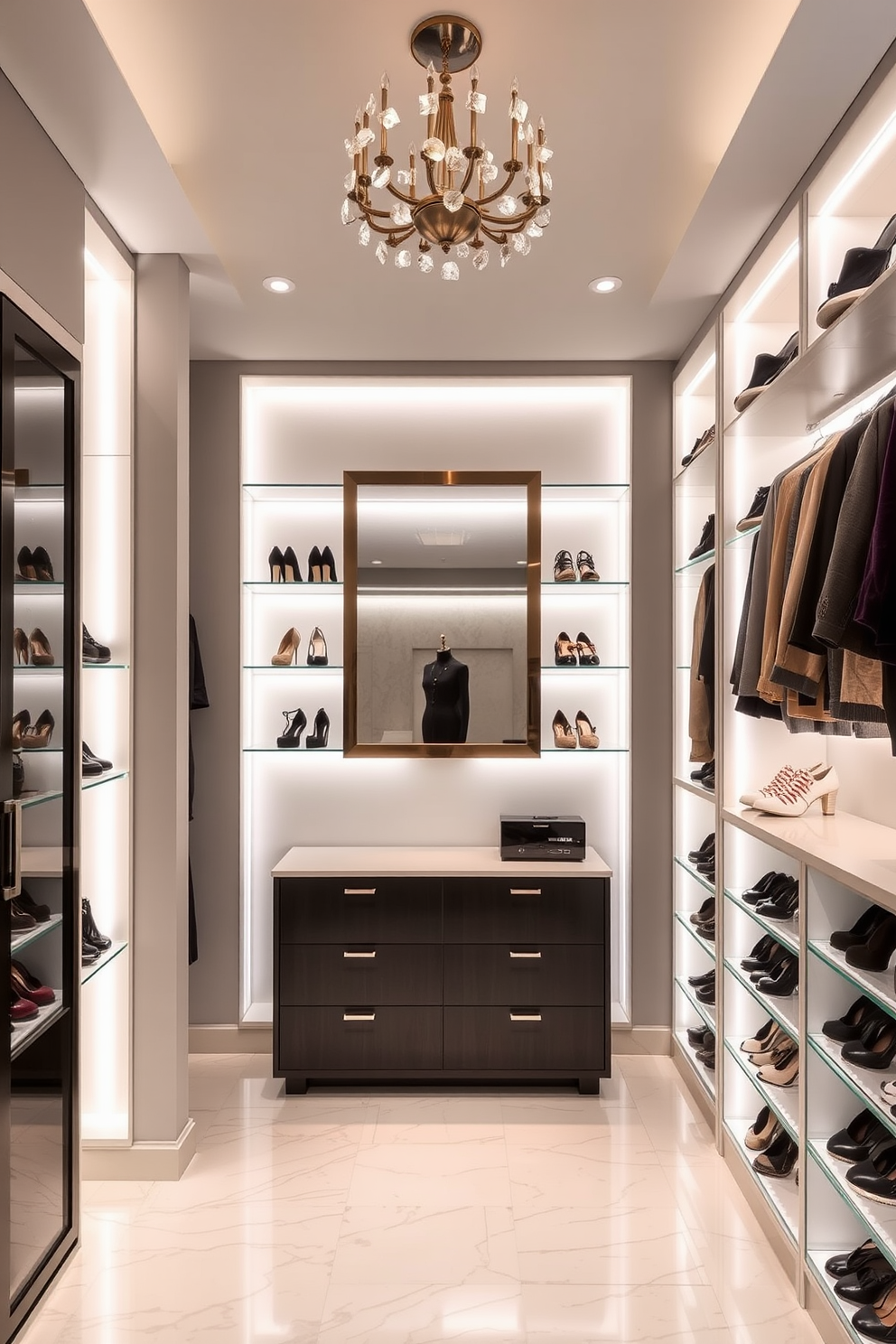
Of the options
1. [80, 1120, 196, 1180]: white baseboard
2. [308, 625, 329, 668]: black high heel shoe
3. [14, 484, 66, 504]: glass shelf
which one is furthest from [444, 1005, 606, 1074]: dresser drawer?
[14, 484, 66, 504]: glass shelf

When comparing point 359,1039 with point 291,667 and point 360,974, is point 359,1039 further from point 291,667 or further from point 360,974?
point 291,667

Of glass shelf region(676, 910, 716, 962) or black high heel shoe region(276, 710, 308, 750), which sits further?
black high heel shoe region(276, 710, 308, 750)

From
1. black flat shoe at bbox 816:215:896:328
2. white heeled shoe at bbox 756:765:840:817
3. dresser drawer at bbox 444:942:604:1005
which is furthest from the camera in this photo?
dresser drawer at bbox 444:942:604:1005

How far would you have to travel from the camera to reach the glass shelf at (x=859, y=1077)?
176cm

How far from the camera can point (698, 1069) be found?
3184 millimetres

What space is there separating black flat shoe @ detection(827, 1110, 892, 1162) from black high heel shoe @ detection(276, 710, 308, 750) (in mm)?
2347

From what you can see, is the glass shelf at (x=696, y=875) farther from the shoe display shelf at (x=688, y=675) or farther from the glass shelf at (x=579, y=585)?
the glass shelf at (x=579, y=585)

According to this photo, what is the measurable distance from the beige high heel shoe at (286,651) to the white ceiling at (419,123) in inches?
49.5

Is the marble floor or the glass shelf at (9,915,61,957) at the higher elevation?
the glass shelf at (9,915,61,957)

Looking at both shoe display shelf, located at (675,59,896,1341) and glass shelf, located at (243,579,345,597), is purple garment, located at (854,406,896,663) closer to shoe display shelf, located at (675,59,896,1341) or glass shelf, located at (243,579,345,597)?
shoe display shelf, located at (675,59,896,1341)

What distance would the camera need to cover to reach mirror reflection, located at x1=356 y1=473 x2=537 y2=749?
368cm

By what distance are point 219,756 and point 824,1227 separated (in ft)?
8.37

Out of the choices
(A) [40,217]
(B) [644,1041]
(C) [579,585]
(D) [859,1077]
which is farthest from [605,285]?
(B) [644,1041]

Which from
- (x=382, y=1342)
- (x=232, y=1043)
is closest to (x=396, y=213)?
(x=382, y=1342)
